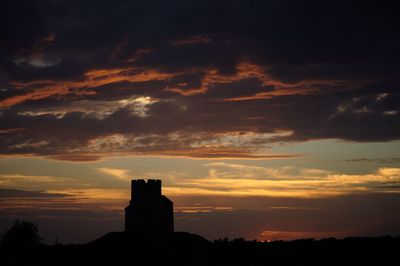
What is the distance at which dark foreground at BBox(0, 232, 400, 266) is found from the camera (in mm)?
44594

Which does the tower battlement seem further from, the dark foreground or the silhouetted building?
the dark foreground

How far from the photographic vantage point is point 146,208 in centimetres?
7825

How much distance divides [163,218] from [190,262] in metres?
33.8

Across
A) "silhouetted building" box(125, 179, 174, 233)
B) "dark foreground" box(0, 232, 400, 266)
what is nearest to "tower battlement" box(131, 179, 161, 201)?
"silhouetted building" box(125, 179, 174, 233)

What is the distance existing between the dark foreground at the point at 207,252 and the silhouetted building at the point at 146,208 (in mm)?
22320

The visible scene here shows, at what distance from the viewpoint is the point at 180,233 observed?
61.1 meters

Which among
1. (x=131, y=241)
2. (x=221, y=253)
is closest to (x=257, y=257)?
(x=221, y=253)

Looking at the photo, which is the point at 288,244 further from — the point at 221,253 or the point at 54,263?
the point at 54,263

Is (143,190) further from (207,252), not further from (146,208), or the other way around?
(207,252)

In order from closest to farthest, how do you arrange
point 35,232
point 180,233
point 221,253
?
point 221,253, point 180,233, point 35,232

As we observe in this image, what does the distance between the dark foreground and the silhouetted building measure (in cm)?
2232

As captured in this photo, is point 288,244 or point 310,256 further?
point 288,244

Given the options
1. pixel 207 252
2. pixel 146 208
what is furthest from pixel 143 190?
pixel 207 252

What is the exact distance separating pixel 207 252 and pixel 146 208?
97.1 ft
